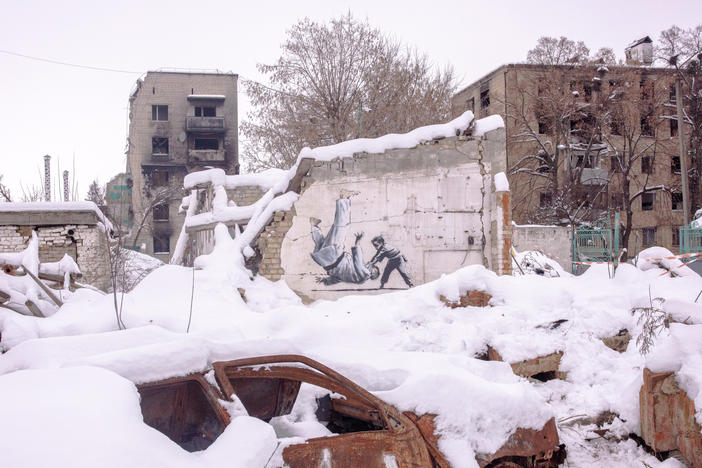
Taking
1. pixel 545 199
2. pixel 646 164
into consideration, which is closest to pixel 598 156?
pixel 646 164

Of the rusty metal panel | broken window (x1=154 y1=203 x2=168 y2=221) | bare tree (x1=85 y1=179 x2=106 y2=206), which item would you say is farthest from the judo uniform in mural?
broken window (x1=154 y1=203 x2=168 y2=221)

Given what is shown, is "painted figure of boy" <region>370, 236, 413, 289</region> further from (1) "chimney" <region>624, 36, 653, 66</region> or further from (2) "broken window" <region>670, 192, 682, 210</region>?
(1) "chimney" <region>624, 36, 653, 66</region>

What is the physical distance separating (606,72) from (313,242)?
102ft

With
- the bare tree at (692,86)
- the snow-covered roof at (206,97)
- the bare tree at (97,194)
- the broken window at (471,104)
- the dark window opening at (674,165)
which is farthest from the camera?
the snow-covered roof at (206,97)

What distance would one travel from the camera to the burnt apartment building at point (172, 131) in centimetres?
4200

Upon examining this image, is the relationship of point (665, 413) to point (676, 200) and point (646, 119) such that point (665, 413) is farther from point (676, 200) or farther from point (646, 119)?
point (676, 200)

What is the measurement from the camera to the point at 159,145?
142ft

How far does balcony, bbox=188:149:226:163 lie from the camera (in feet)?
140

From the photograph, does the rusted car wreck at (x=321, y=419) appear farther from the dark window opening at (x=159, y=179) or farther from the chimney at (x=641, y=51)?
the dark window opening at (x=159, y=179)

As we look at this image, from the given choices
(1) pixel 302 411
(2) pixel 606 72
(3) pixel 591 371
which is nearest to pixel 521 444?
(1) pixel 302 411

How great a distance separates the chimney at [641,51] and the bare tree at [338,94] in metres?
20.2

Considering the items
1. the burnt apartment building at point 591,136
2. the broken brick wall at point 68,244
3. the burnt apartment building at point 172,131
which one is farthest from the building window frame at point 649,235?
the broken brick wall at point 68,244

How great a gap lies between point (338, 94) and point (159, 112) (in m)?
23.8

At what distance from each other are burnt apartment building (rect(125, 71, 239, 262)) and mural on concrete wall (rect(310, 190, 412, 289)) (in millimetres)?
33255
